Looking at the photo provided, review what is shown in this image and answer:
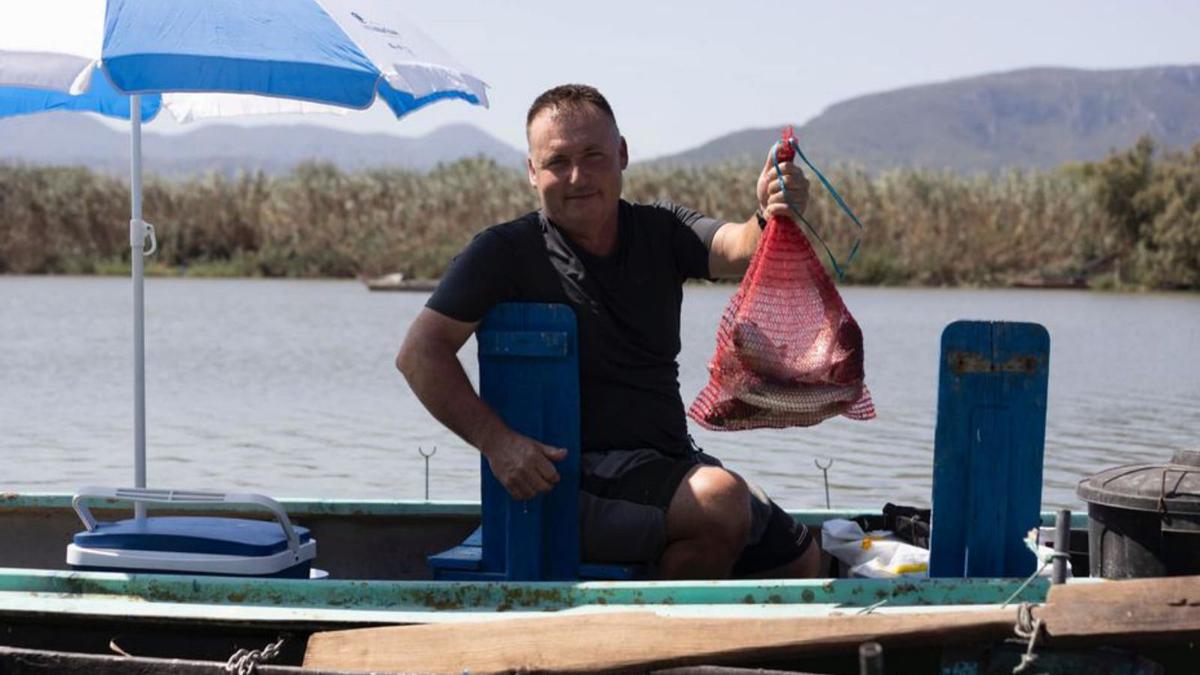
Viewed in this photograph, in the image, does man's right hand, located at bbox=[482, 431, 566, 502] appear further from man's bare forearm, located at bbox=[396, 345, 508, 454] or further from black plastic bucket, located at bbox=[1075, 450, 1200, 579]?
black plastic bucket, located at bbox=[1075, 450, 1200, 579]

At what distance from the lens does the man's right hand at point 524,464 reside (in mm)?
4504

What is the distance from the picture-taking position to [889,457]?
12422 millimetres

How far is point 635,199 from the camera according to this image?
3306 centimetres

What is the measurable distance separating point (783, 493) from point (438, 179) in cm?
2676

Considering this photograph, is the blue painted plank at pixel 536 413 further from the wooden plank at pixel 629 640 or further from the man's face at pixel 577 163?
the wooden plank at pixel 629 640

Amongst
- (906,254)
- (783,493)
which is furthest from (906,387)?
(906,254)

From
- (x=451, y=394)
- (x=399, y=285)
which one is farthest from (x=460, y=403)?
(x=399, y=285)

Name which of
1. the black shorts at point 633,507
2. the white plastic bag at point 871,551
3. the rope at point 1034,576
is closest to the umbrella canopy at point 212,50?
the black shorts at point 633,507

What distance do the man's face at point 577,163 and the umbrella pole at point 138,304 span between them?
1873mm

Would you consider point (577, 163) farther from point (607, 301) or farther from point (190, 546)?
point (190, 546)

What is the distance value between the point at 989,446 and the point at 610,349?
1.05 meters

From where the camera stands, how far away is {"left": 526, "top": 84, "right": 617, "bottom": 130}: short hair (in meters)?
4.68

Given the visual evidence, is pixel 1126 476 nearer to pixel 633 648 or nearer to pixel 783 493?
pixel 633 648

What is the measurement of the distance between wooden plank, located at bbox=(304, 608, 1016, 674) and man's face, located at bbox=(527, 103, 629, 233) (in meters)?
1.17
